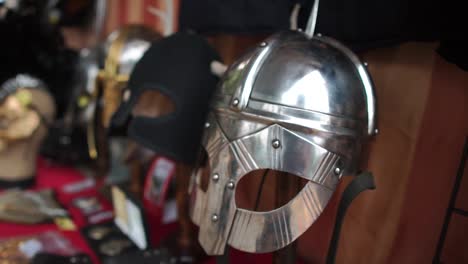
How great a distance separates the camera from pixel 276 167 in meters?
0.61

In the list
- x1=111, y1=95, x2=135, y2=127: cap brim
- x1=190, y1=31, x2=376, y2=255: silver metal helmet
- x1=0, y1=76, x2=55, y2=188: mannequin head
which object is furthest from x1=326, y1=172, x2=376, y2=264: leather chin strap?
x1=0, y1=76, x2=55, y2=188: mannequin head

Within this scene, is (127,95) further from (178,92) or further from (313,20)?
(313,20)

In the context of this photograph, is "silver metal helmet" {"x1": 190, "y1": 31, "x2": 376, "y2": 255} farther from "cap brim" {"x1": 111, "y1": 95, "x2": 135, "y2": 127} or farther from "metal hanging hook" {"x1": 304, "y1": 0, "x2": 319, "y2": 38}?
"cap brim" {"x1": 111, "y1": 95, "x2": 135, "y2": 127}

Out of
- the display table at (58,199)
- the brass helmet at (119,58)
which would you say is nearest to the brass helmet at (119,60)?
the brass helmet at (119,58)

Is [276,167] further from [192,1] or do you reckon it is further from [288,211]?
[192,1]

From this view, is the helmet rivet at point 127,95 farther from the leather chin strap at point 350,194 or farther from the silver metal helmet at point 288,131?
the leather chin strap at point 350,194

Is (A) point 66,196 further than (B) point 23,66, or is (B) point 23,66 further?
(B) point 23,66

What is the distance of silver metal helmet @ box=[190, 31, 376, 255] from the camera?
606mm

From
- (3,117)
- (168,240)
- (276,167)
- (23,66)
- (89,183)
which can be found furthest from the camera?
(23,66)

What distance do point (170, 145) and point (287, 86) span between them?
405mm

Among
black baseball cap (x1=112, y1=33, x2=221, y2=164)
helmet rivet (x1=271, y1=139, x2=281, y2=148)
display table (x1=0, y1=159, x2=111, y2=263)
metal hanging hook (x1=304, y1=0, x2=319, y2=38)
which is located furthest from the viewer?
display table (x1=0, y1=159, x2=111, y2=263)

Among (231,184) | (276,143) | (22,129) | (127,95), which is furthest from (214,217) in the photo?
(22,129)

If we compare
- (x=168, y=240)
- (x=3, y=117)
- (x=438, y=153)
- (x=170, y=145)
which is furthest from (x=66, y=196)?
(x=438, y=153)

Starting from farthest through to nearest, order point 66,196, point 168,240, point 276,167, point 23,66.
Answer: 1. point 23,66
2. point 66,196
3. point 168,240
4. point 276,167
